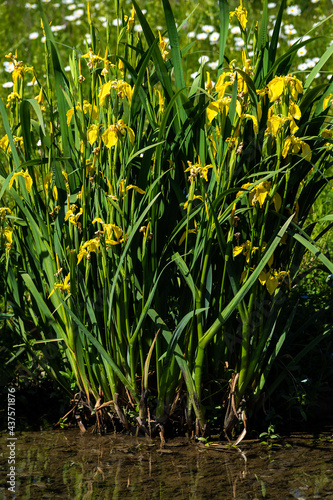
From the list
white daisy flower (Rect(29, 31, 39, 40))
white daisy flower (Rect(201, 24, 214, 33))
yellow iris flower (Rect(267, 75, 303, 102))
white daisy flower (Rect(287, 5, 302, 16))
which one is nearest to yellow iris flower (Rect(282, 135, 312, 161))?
yellow iris flower (Rect(267, 75, 303, 102))

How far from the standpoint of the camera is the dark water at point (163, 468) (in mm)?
1725

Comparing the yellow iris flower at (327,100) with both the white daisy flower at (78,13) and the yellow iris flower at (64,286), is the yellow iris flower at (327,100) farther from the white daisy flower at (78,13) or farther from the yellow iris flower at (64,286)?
the white daisy flower at (78,13)

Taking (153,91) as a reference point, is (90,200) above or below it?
below

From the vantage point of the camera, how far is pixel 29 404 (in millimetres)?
2303

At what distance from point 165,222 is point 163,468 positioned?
0.77 metres

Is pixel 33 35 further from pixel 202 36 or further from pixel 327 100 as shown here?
pixel 327 100

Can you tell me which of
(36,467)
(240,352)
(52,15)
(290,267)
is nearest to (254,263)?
(290,267)

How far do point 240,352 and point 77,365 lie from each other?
22.0 inches

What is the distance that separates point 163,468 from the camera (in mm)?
1859

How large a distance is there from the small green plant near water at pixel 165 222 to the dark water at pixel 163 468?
10 cm

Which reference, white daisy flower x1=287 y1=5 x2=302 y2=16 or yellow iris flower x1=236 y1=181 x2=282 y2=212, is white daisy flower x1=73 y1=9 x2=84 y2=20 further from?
yellow iris flower x1=236 y1=181 x2=282 y2=212

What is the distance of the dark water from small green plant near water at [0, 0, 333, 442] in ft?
0.32

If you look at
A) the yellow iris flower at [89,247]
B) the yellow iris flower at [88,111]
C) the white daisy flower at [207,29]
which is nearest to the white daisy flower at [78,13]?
the white daisy flower at [207,29]

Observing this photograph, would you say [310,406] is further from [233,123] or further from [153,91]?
[153,91]
